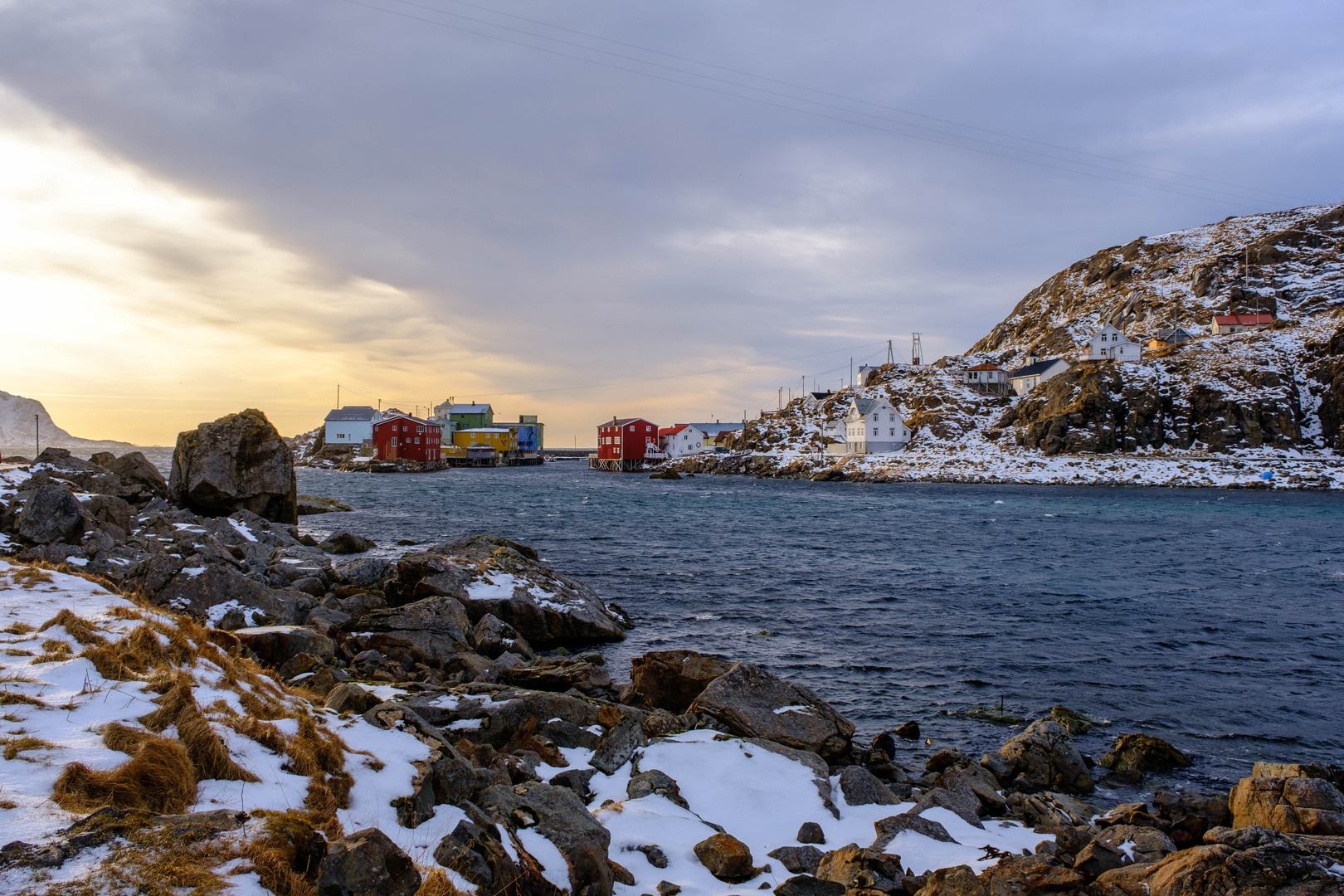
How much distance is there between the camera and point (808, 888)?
602 centimetres

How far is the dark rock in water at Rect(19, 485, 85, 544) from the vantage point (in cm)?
1482

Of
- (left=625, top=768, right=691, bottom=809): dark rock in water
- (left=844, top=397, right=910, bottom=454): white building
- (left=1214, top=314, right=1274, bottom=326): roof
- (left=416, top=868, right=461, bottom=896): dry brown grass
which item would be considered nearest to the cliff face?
(left=844, top=397, right=910, bottom=454): white building

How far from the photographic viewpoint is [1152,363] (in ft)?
323

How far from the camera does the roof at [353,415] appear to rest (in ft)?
428

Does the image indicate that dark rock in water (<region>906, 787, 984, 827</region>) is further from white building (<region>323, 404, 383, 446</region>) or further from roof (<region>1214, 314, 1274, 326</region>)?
roof (<region>1214, 314, 1274, 326</region>)

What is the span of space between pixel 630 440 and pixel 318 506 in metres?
89.1

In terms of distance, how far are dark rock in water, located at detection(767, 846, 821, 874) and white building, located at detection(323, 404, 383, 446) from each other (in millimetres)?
134523

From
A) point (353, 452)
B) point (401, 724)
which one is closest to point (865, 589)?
point (401, 724)

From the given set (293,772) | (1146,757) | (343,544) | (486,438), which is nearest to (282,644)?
(293,772)

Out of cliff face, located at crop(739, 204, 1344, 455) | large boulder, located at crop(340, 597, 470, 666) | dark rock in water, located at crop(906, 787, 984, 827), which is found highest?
cliff face, located at crop(739, 204, 1344, 455)

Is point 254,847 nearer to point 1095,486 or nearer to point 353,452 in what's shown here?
point 1095,486

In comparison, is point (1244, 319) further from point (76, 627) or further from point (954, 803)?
point (76, 627)

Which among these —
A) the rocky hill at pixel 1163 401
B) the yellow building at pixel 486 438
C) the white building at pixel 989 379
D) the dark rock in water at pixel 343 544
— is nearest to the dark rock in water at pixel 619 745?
the dark rock in water at pixel 343 544

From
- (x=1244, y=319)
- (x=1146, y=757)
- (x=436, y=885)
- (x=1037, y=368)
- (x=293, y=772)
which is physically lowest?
(x=1146, y=757)
